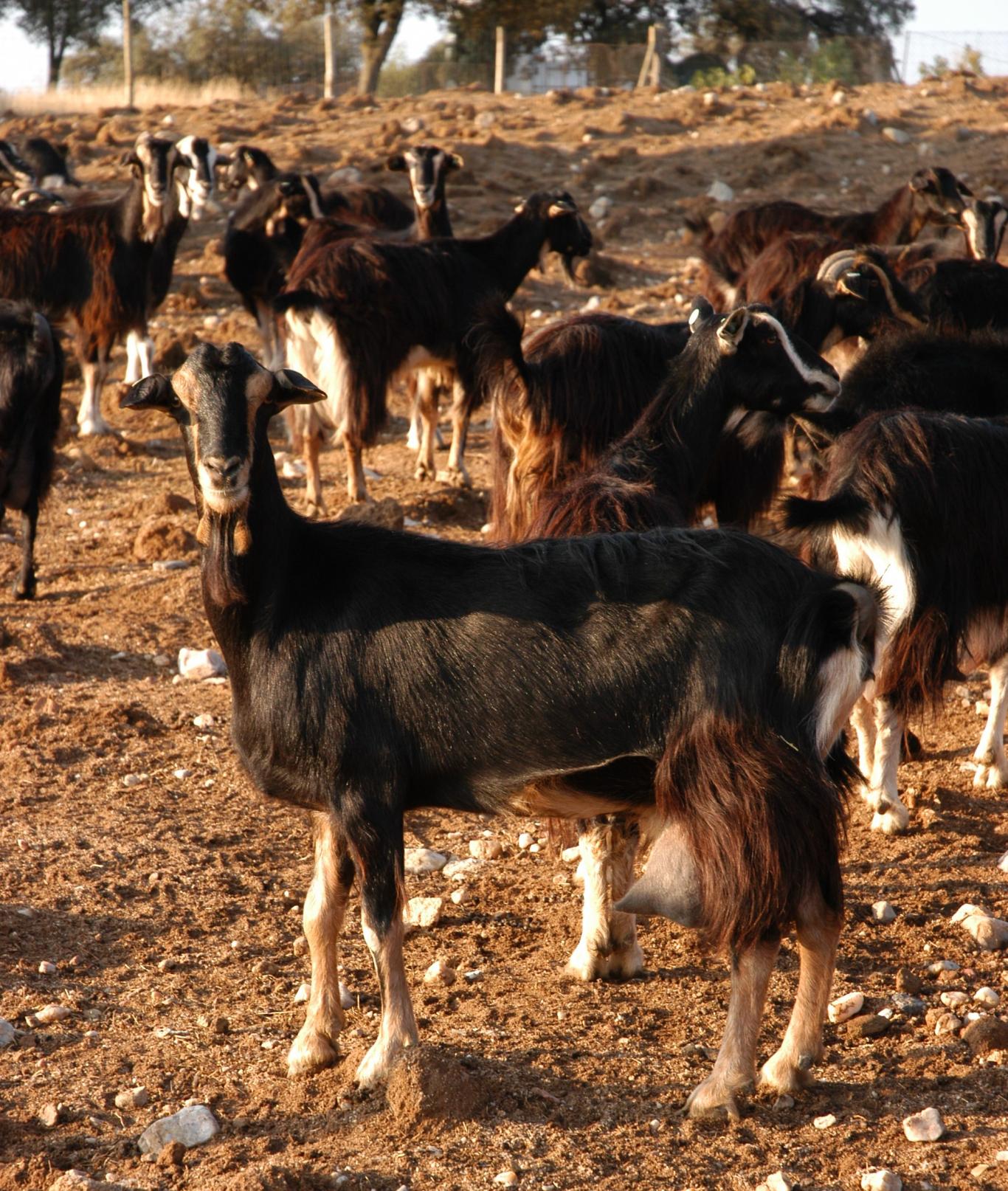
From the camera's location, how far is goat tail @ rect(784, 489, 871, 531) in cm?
462

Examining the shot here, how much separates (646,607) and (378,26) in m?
28.3

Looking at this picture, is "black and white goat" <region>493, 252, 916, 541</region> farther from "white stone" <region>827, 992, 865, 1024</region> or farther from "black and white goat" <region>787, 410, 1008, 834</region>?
"white stone" <region>827, 992, 865, 1024</region>

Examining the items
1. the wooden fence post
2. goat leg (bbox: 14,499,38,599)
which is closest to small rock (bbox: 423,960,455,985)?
goat leg (bbox: 14,499,38,599)

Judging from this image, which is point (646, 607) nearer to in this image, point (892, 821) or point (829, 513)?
point (829, 513)

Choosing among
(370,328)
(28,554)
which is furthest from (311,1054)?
(370,328)

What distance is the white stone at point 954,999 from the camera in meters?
4.07

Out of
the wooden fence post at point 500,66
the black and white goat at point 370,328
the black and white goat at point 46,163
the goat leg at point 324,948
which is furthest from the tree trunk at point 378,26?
the goat leg at point 324,948

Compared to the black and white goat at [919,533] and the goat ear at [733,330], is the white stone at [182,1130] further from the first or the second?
the goat ear at [733,330]

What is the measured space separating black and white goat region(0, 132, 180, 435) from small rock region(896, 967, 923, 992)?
8779mm

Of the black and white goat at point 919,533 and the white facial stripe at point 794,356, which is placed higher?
the white facial stripe at point 794,356

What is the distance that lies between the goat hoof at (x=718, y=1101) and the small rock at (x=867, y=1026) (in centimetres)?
55

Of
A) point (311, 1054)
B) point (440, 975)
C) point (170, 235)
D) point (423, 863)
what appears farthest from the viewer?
point (170, 235)

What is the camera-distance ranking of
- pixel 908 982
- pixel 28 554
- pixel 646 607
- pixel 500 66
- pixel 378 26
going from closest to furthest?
pixel 646 607 < pixel 908 982 < pixel 28 554 < pixel 500 66 < pixel 378 26

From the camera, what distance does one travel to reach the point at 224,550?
3.65 metres
